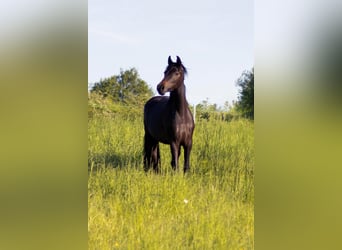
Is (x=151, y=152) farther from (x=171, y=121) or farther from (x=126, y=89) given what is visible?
(x=126, y=89)

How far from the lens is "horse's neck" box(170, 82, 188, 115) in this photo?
3747 mm

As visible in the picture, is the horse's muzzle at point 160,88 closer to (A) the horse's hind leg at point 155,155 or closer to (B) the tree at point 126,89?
(A) the horse's hind leg at point 155,155

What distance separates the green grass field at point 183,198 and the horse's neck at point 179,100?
0.48 m

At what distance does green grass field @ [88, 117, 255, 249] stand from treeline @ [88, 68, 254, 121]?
363mm

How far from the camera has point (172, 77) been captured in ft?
11.4

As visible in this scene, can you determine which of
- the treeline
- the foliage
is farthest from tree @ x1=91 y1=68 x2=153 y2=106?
the foliage

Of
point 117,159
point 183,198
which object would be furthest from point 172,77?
point 183,198

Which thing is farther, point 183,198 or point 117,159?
point 117,159

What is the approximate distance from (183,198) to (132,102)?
5216mm

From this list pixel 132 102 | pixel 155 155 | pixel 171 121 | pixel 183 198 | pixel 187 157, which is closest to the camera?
pixel 183 198
